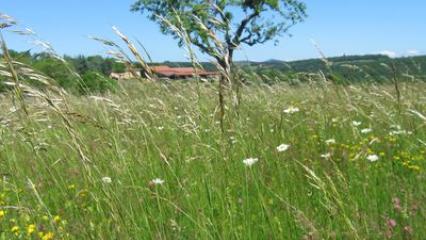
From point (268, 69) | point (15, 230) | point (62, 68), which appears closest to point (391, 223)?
point (15, 230)

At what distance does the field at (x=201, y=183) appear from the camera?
80.0 inches

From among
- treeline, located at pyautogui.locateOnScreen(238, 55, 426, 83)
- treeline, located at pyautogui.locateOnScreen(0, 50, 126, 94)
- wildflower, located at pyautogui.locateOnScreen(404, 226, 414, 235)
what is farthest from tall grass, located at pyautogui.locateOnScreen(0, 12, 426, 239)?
treeline, located at pyautogui.locateOnScreen(238, 55, 426, 83)

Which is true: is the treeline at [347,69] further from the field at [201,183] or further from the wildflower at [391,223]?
the wildflower at [391,223]

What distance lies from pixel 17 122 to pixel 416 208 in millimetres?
1875

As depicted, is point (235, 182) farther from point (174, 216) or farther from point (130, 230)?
point (130, 230)

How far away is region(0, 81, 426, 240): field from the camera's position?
2031 mm

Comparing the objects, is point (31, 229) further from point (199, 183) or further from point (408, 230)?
point (408, 230)

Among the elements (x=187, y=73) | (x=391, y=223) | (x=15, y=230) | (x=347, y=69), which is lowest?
(x=15, y=230)

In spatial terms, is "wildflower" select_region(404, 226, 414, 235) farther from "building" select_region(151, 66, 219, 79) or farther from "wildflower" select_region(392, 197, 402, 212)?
"building" select_region(151, 66, 219, 79)

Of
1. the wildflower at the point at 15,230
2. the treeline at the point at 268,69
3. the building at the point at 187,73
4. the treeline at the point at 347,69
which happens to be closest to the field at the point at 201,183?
the wildflower at the point at 15,230

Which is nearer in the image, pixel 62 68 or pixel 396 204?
pixel 396 204

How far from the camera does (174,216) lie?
244cm

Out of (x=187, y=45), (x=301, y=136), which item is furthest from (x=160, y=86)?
(x=301, y=136)

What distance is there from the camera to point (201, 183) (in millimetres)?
2633
